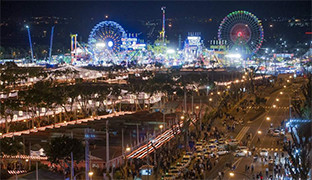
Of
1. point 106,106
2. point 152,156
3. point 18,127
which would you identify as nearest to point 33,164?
point 152,156

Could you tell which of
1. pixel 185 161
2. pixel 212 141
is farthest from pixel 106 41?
pixel 185 161

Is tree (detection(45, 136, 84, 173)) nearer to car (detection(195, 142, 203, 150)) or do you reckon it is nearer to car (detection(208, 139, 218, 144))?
car (detection(195, 142, 203, 150))

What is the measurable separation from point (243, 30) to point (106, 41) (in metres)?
24.4

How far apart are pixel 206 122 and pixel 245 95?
15878 millimetres

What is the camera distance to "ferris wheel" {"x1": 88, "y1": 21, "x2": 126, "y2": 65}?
6456 cm

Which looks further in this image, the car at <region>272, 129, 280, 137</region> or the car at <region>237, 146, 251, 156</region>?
the car at <region>272, 129, 280, 137</region>

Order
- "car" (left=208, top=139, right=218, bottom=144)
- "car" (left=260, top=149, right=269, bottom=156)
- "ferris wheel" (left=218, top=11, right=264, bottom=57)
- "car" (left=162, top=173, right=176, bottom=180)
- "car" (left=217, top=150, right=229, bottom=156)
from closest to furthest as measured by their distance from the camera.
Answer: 1. "car" (left=162, top=173, right=176, bottom=180)
2. "car" (left=260, top=149, right=269, bottom=156)
3. "car" (left=217, top=150, right=229, bottom=156)
4. "car" (left=208, top=139, right=218, bottom=144)
5. "ferris wheel" (left=218, top=11, right=264, bottom=57)

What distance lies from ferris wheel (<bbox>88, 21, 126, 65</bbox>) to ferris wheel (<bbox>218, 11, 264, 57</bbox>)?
53.7 ft

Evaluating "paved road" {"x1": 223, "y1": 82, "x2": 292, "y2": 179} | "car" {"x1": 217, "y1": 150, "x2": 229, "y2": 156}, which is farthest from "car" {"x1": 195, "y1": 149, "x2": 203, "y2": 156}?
"paved road" {"x1": 223, "y1": 82, "x2": 292, "y2": 179}

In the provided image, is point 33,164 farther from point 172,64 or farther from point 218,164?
Answer: point 172,64

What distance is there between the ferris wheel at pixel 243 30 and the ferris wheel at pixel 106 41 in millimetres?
16365

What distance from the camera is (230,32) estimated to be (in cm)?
5362

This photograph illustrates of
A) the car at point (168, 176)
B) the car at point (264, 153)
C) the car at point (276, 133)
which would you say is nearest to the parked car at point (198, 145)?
the car at point (264, 153)

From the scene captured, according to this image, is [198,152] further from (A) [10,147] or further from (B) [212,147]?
(A) [10,147]
